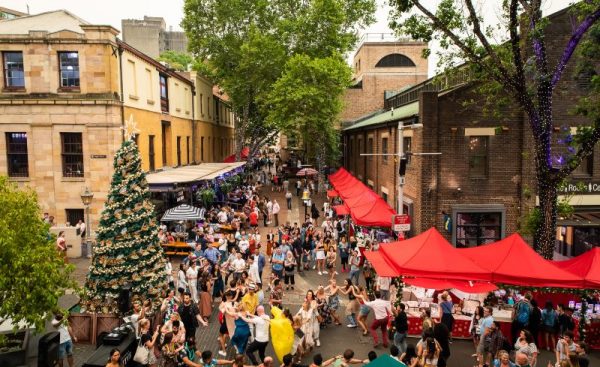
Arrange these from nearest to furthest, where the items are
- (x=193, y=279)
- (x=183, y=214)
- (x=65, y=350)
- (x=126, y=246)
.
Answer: (x=65, y=350), (x=126, y=246), (x=193, y=279), (x=183, y=214)

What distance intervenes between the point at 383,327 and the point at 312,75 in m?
24.7

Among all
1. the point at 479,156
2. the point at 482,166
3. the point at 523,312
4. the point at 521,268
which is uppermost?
the point at 479,156

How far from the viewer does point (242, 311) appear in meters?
11.2

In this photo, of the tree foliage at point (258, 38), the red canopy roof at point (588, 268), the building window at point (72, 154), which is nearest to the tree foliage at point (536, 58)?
the red canopy roof at point (588, 268)

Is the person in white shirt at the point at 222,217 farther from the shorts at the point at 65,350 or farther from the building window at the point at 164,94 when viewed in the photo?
the shorts at the point at 65,350

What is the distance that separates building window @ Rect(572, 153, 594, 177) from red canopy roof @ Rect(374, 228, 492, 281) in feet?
29.4

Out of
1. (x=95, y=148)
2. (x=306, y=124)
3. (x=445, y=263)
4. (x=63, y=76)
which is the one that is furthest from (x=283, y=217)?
(x=445, y=263)

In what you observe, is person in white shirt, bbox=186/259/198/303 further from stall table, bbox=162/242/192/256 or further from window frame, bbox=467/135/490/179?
window frame, bbox=467/135/490/179

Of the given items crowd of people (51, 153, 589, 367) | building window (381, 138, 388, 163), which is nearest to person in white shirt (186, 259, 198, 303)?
crowd of people (51, 153, 589, 367)

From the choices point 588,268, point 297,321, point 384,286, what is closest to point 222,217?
point 384,286

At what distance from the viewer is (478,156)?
63.2 ft

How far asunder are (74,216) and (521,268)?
1990 centimetres

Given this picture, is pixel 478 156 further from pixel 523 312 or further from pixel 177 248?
pixel 177 248

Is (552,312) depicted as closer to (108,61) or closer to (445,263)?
(445,263)
